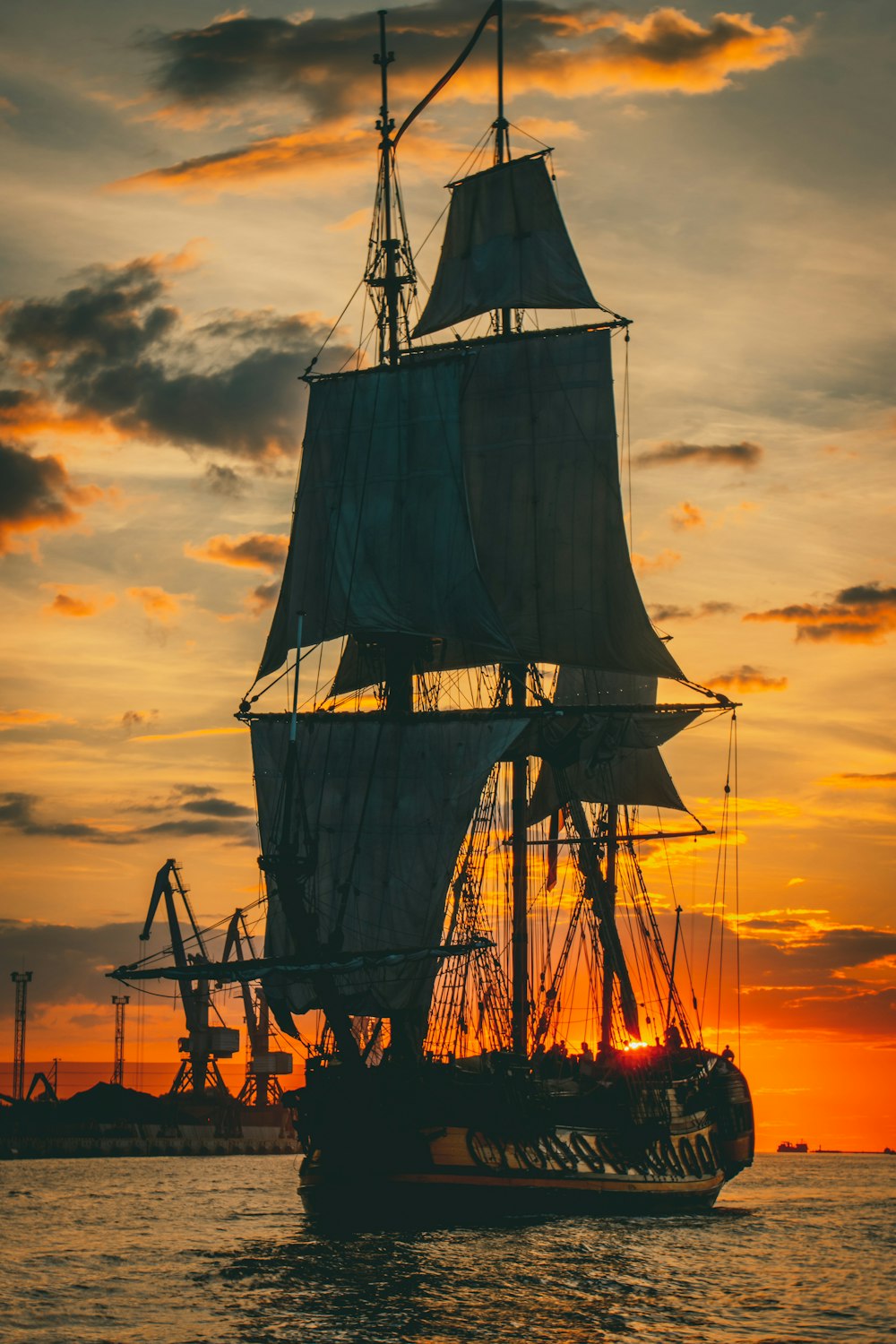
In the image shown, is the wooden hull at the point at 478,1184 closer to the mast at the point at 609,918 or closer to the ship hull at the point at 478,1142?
the ship hull at the point at 478,1142

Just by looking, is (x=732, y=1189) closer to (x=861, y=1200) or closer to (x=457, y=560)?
(x=861, y=1200)

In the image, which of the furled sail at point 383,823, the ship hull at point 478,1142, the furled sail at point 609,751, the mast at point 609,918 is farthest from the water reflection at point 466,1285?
the furled sail at point 609,751

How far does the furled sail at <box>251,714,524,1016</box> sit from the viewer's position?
82562 millimetres

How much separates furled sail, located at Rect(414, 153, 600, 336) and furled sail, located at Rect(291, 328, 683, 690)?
2577mm

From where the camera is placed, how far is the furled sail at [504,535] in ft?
289

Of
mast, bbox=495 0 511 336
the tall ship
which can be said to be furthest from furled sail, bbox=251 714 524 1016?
mast, bbox=495 0 511 336

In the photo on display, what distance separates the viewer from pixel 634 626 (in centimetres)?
9181

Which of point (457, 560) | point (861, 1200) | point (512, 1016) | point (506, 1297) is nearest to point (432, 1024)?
point (512, 1016)

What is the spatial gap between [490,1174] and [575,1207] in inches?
278

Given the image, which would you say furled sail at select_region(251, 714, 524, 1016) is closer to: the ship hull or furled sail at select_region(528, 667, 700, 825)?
the ship hull

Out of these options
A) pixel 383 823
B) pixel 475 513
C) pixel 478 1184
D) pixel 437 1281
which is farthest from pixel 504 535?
pixel 437 1281

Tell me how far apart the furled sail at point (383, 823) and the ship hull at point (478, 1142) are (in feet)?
24.8

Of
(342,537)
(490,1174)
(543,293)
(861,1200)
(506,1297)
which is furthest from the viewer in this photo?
(861,1200)

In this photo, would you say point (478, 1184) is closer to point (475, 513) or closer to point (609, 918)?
point (609, 918)
